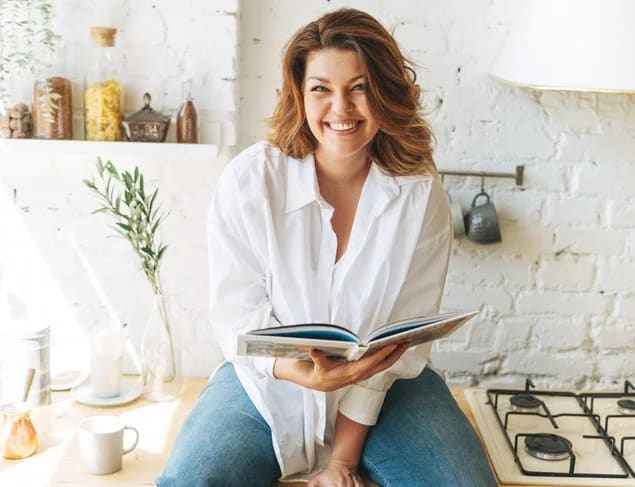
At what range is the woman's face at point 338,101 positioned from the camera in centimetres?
187

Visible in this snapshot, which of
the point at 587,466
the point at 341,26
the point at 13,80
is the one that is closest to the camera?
the point at 341,26

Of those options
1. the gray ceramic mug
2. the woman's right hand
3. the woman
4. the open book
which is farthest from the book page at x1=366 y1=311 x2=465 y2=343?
the gray ceramic mug

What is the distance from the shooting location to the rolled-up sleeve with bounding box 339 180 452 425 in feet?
6.32

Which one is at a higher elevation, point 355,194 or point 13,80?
point 13,80

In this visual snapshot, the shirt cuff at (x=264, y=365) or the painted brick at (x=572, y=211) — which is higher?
the painted brick at (x=572, y=211)

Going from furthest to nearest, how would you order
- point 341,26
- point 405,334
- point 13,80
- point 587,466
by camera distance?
point 13,80 < point 587,466 < point 341,26 < point 405,334

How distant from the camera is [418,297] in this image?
6.52ft

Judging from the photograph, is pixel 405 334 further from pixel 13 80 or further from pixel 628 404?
pixel 13 80

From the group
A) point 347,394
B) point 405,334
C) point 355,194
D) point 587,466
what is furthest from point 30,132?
point 587,466

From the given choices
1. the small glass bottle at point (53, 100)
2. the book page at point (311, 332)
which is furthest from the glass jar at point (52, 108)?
the book page at point (311, 332)

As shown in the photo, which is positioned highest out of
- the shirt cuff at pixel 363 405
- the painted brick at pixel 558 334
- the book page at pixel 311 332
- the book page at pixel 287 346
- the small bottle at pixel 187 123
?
the small bottle at pixel 187 123

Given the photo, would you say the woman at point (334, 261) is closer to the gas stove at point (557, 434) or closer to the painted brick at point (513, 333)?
the gas stove at point (557, 434)

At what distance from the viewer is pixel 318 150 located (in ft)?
6.71

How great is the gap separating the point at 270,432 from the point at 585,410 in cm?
87
